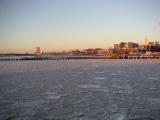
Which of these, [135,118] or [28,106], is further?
[28,106]

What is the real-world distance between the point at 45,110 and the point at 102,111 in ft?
9.98

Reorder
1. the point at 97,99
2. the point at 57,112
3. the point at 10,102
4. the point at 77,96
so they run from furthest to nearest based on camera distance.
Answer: the point at 77,96 → the point at 97,99 → the point at 10,102 → the point at 57,112

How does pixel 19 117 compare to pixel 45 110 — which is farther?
pixel 45 110

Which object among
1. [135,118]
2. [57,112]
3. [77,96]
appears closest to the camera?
[135,118]

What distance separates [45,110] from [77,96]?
433 centimetres

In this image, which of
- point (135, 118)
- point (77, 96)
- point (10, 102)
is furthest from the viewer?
point (77, 96)

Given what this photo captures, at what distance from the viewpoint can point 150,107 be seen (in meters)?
12.9

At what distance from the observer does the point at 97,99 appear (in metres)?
15.2

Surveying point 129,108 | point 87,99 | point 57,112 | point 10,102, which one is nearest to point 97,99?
point 87,99

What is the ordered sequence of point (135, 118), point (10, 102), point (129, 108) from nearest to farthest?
point (135, 118), point (129, 108), point (10, 102)

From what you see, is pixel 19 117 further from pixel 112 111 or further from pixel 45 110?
pixel 112 111

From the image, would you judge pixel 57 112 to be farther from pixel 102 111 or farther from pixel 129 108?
pixel 129 108

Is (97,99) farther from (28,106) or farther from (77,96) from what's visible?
(28,106)

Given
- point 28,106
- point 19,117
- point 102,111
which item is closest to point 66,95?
point 28,106
